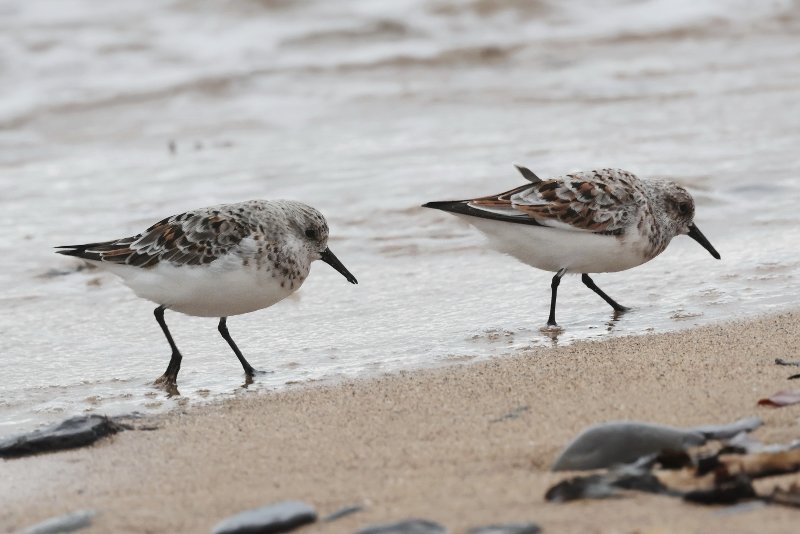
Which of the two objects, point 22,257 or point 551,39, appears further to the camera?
point 551,39

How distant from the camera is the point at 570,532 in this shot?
3.22 metres

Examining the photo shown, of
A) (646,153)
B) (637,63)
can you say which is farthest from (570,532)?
(637,63)

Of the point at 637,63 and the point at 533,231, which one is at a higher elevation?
the point at 637,63

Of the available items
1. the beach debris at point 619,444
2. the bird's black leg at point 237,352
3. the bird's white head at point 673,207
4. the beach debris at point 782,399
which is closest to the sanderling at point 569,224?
the bird's white head at point 673,207

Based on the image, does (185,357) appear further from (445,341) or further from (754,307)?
(754,307)

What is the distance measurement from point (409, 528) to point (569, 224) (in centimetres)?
360

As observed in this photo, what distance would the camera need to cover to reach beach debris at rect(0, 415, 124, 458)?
14.9ft

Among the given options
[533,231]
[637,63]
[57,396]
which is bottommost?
[57,396]

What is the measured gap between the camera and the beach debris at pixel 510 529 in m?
3.25

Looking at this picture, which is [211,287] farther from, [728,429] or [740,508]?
[740,508]

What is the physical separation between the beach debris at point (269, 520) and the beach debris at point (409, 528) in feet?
0.76

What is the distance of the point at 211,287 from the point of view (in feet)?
19.0

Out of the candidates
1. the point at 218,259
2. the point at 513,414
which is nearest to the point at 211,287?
the point at 218,259

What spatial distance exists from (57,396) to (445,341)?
1968 millimetres
